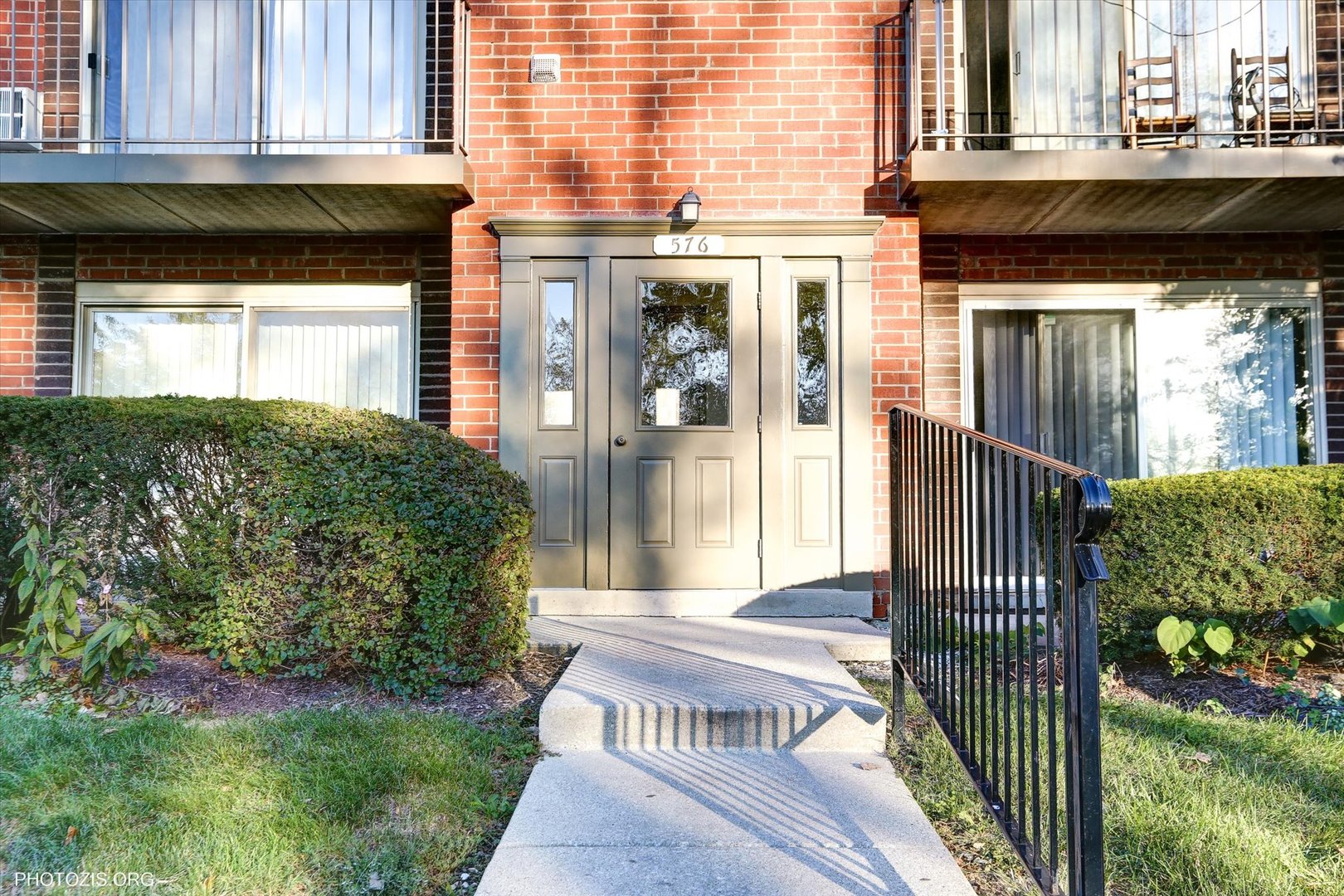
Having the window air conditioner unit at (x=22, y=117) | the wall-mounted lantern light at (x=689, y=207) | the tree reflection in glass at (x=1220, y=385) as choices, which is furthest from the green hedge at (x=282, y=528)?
the tree reflection in glass at (x=1220, y=385)

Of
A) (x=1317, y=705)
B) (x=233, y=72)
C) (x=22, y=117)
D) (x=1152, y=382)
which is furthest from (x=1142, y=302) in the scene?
(x=22, y=117)

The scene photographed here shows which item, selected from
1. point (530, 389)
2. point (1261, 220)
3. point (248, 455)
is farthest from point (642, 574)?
point (1261, 220)

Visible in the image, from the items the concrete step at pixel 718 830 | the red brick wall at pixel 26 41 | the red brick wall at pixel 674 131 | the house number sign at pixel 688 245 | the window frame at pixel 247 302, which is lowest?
the concrete step at pixel 718 830

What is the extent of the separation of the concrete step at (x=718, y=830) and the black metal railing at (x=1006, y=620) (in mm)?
295

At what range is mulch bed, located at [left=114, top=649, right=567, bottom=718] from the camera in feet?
11.0

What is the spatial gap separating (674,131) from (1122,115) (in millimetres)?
3106

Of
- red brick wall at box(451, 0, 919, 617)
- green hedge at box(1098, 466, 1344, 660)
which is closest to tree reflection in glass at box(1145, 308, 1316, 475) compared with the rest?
green hedge at box(1098, 466, 1344, 660)

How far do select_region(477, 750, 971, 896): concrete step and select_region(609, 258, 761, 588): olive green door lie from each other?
2.13 m

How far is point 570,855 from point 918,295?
164 inches

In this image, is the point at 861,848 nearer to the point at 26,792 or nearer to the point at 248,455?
the point at 26,792

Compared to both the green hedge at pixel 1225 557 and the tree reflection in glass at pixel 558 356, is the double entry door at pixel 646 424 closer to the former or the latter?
the tree reflection in glass at pixel 558 356

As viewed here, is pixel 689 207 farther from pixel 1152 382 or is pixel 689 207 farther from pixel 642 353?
pixel 1152 382

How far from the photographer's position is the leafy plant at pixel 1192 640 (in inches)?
146

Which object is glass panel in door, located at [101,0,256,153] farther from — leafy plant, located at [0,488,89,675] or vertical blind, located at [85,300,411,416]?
leafy plant, located at [0,488,89,675]
